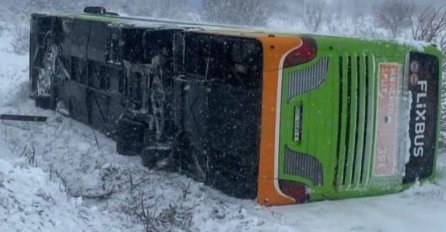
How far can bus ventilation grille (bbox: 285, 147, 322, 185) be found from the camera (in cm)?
765

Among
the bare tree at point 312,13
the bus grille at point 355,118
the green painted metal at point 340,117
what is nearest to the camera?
the green painted metal at point 340,117

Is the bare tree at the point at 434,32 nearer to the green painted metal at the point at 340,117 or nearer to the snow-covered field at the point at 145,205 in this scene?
the snow-covered field at the point at 145,205

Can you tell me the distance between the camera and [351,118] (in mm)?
7926

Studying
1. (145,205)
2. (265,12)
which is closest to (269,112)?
(145,205)

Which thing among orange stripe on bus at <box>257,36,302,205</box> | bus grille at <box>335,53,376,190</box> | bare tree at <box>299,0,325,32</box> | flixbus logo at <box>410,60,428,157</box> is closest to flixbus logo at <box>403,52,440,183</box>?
flixbus logo at <box>410,60,428,157</box>

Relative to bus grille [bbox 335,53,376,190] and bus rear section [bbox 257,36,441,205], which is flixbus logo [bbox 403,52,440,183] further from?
bus grille [bbox 335,53,376,190]

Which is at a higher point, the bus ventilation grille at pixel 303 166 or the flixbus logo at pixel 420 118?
the flixbus logo at pixel 420 118

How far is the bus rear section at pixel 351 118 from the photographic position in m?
7.62

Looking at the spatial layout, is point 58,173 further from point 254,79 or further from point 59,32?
point 59,32

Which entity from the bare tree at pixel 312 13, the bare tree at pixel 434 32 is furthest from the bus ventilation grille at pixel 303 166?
the bare tree at pixel 312 13

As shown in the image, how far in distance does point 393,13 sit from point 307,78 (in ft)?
86.8

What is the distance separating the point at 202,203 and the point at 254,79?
132 centimetres

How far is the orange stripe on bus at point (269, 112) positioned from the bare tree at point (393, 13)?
21732 mm

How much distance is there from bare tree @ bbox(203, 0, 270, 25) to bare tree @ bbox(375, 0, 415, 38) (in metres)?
5.19
